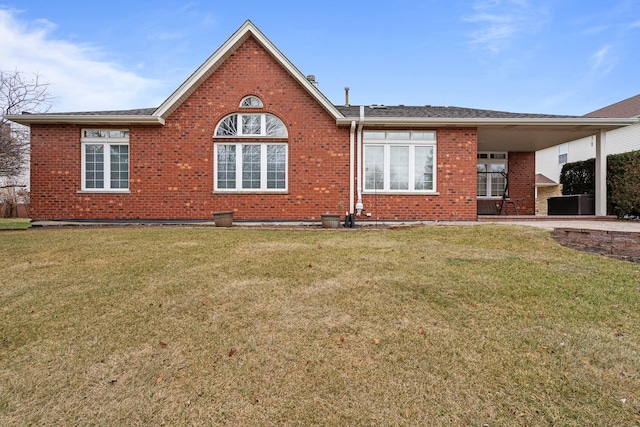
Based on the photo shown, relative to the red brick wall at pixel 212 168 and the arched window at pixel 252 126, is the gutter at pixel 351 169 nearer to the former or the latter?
the red brick wall at pixel 212 168

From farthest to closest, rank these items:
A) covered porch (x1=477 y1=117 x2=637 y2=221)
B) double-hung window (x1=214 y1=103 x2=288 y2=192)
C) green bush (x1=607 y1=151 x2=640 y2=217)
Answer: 1. double-hung window (x1=214 y1=103 x2=288 y2=192)
2. covered porch (x1=477 y1=117 x2=637 y2=221)
3. green bush (x1=607 y1=151 x2=640 y2=217)

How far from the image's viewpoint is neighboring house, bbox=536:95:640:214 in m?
20.4

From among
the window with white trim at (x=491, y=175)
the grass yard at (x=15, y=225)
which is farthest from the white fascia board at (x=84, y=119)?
the window with white trim at (x=491, y=175)

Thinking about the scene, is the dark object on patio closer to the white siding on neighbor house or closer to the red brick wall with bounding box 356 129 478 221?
the red brick wall with bounding box 356 129 478 221

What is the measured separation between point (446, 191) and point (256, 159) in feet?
21.7

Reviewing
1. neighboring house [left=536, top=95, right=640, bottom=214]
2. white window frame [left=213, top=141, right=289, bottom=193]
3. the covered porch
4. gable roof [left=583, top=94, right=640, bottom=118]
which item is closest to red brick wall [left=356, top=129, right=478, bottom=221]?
the covered porch

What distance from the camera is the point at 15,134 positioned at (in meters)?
12.4

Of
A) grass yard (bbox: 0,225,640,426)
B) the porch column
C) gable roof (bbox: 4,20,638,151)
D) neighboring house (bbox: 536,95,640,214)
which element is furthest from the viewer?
neighboring house (bbox: 536,95,640,214)

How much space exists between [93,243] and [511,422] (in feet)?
24.3

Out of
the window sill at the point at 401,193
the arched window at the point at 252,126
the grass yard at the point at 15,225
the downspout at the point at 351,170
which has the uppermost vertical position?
the arched window at the point at 252,126

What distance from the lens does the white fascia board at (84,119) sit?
416 inches

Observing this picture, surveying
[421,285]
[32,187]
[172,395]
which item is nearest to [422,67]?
[421,285]

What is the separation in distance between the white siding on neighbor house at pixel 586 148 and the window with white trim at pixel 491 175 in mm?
7467

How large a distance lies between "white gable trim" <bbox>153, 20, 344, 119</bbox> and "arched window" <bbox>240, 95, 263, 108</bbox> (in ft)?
4.59
